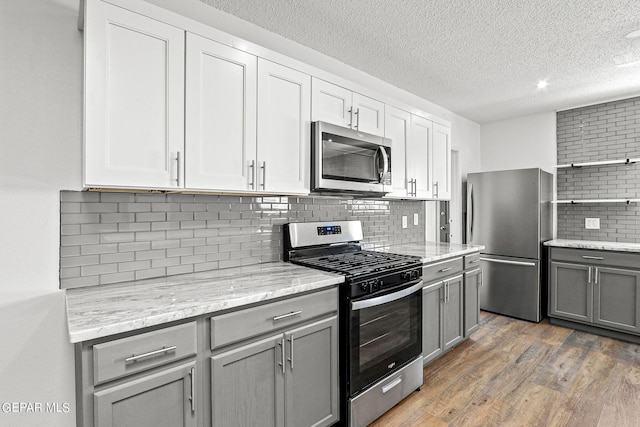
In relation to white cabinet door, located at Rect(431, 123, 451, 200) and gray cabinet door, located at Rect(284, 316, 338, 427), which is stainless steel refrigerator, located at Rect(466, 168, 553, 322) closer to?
white cabinet door, located at Rect(431, 123, 451, 200)

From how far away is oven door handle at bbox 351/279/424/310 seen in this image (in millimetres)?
1925

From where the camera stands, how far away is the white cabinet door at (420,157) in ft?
9.77

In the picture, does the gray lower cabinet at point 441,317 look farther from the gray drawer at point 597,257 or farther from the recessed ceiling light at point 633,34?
the recessed ceiling light at point 633,34

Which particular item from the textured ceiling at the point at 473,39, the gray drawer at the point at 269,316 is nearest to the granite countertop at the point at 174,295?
the gray drawer at the point at 269,316

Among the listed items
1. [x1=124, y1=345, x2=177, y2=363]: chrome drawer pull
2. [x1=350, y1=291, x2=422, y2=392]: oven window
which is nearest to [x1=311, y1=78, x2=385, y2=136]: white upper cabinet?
[x1=350, y1=291, x2=422, y2=392]: oven window

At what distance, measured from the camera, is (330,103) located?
7.48ft

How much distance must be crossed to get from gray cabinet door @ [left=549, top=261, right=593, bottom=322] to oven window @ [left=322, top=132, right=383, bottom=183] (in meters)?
2.80

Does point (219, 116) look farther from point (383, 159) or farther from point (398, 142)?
point (398, 142)

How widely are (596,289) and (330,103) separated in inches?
139

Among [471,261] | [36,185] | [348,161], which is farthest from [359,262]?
[36,185]

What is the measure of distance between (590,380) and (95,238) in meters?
3.61

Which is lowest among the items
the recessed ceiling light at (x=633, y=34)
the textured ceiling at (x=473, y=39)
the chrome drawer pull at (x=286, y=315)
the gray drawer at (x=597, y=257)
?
the chrome drawer pull at (x=286, y=315)

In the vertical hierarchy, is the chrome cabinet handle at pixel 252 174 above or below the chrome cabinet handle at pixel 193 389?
above

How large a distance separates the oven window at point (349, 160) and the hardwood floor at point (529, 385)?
1621 mm
